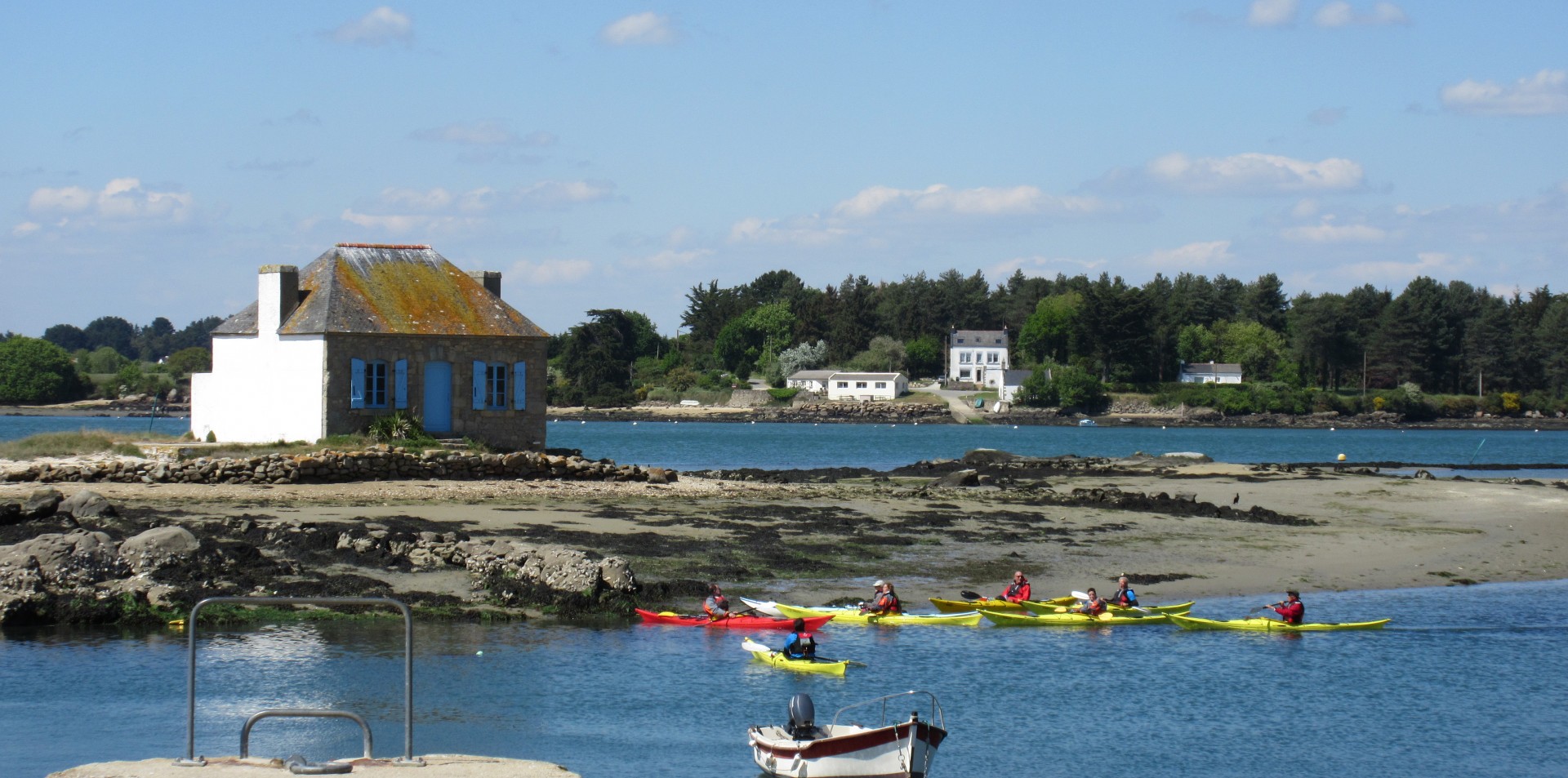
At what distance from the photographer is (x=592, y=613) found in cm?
2344

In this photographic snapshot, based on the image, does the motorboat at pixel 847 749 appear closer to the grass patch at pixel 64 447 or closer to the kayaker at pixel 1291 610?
the kayaker at pixel 1291 610

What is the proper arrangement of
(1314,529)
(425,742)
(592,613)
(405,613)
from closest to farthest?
1. (405,613)
2. (425,742)
3. (592,613)
4. (1314,529)

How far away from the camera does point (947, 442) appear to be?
99.1 m

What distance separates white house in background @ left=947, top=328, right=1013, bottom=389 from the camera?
156m

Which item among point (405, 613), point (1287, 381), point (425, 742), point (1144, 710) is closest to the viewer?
point (405, 613)

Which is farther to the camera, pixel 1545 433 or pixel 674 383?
pixel 674 383

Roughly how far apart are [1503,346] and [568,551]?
154m

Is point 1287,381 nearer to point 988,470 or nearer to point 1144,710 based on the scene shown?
point 988,470

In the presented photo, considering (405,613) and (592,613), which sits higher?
(405,613)

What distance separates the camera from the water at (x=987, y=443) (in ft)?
252

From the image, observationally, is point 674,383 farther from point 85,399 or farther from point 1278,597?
point 1278,597

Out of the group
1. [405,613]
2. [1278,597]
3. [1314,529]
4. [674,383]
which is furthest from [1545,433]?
[405,613]

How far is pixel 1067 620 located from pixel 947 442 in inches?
2944

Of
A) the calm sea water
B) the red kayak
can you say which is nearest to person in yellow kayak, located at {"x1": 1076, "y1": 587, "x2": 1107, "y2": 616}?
the red kayak
